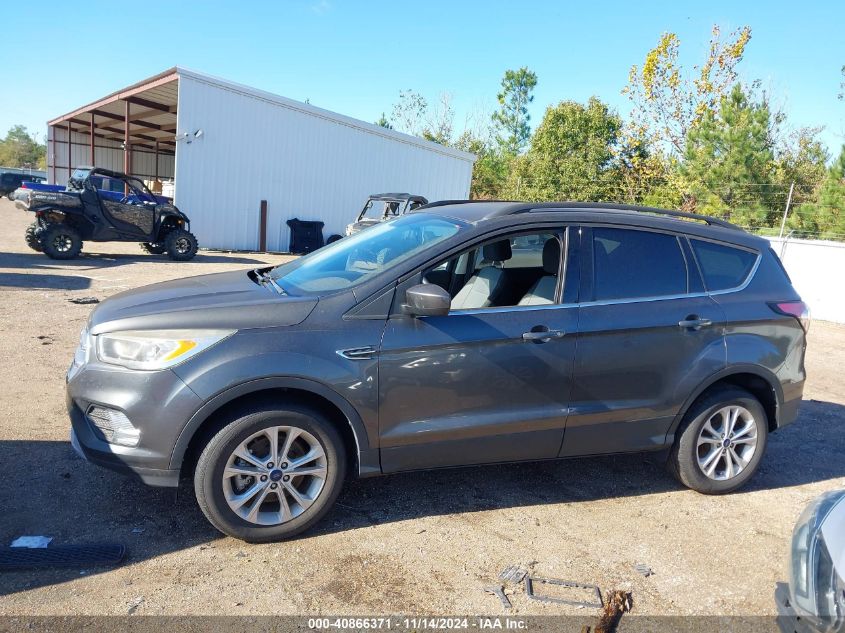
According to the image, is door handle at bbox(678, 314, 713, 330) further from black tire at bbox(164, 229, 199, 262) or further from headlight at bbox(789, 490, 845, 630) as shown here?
black tire at bbox(164, 229, 199, 262)

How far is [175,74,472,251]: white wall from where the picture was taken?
1769 cm

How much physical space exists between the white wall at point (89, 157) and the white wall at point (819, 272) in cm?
2941

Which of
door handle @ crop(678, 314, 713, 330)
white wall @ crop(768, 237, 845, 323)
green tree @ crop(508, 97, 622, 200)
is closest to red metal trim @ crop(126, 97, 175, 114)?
green tree @ crop(508, 97, 622, 200)

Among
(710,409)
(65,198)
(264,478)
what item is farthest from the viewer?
(65,198)

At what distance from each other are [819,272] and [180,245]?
13946 mm

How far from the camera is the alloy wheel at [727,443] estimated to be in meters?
4.11

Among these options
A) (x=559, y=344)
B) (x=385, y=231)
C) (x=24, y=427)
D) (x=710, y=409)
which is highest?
(x=385, y=231)

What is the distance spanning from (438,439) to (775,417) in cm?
244

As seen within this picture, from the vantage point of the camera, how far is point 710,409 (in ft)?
13.3

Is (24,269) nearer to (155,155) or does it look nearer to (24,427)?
(24,427)

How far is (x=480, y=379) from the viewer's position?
3428 mm

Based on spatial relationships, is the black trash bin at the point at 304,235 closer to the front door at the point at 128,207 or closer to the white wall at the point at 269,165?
the white wall at the point at 269,165

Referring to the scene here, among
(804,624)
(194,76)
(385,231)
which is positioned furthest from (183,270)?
(804,624)

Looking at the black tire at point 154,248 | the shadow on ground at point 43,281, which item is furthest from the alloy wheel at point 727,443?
the black tire at point 154,248
